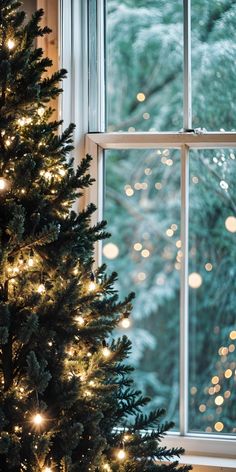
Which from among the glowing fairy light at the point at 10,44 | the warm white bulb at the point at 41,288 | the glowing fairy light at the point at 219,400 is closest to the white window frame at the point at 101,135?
the glowing fairy light at the point at 219,400

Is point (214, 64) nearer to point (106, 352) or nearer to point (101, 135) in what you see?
point (101, 135)

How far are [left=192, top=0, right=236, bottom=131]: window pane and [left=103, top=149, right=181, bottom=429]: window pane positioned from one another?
189 mm

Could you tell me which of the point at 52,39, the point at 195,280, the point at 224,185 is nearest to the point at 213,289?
the point at 195,280

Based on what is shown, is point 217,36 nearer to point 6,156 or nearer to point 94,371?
point 6,156

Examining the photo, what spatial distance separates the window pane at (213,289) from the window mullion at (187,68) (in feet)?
0.40

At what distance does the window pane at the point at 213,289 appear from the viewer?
9.18 ft

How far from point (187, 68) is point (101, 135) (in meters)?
0.36

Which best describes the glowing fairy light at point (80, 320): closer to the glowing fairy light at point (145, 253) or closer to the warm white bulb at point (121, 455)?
the warm white bulb at point (121, 455)

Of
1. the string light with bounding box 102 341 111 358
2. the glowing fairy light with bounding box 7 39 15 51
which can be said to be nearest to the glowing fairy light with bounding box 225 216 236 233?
the string light with bounding box 102 341 111 358

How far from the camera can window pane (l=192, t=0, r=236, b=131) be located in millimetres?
2783

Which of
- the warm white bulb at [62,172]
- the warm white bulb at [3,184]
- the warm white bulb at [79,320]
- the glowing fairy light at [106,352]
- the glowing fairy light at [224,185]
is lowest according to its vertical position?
the glowing fairy light at [106,352]

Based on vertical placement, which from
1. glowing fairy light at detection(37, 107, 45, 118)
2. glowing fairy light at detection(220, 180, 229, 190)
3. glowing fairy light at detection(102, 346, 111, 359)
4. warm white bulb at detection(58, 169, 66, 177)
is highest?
glowing fairy light at detection(220, 180, 229, 190)

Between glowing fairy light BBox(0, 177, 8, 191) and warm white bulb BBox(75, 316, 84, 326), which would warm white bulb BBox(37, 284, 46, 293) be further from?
glowing fairy light BBox(0, 177, 8, 191)

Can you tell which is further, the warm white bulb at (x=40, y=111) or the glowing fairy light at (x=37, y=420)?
the warm white bulb at (x=40, y=111)
